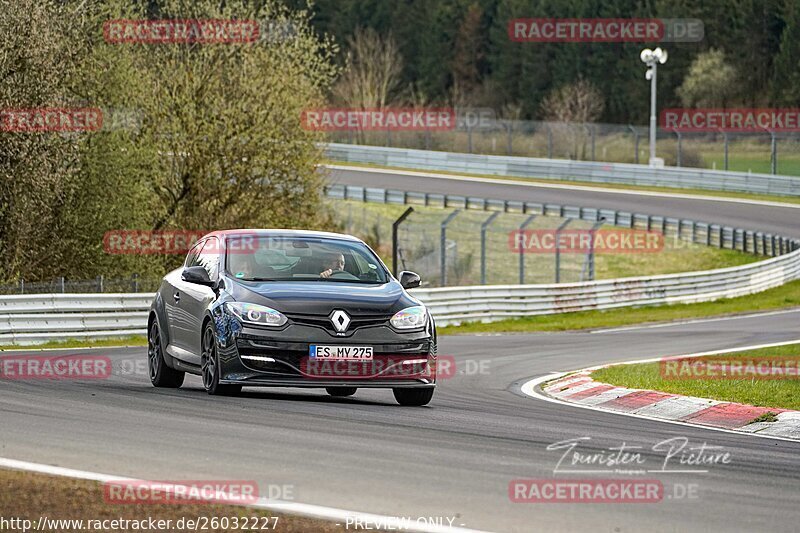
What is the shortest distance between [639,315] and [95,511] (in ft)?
92.8

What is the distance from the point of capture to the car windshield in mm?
13016

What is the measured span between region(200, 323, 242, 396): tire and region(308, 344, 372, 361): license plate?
31.6 inches

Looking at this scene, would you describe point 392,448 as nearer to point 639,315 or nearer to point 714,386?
point 714,386

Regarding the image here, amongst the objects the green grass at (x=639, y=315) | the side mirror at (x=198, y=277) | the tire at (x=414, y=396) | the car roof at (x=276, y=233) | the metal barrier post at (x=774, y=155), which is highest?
the car roof at (x=276, y=233)

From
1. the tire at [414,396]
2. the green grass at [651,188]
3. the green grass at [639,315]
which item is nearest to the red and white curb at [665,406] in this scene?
the tire at [414,396]

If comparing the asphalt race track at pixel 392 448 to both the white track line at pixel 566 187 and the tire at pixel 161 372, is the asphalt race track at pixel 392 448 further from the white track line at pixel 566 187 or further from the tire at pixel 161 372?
the white track line at pixel 566 187

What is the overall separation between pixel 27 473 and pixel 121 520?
59.7 inches

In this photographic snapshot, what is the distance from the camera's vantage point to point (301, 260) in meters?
13.2

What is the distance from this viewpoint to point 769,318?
3219 cm

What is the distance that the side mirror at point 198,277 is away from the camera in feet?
42.5

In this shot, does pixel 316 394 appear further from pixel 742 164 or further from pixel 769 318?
pixel 742 164

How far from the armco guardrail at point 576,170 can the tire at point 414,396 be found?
49.3 meters

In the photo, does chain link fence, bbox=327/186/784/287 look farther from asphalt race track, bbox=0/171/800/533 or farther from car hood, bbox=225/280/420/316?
car hood, bbox=225/280/420/316

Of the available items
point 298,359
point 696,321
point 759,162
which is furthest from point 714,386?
point 759,162
